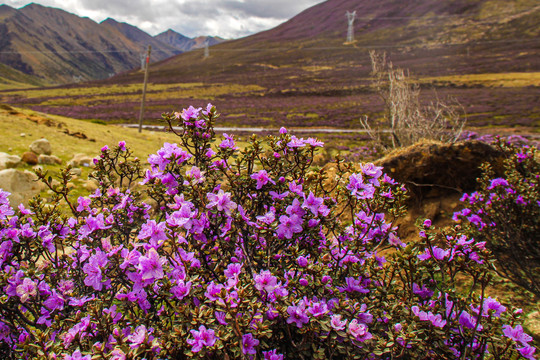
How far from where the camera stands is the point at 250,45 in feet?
445

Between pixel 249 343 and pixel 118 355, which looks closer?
pixel 118 355

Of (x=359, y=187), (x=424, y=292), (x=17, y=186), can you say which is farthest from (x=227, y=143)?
(x=17, y=186)

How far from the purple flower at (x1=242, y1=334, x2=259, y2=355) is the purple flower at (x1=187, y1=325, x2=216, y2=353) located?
0.14m

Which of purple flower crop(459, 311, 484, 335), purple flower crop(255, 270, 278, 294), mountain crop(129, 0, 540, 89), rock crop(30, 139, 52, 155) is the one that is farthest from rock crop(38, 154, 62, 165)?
mountain crop(129, 0, 540, 89)

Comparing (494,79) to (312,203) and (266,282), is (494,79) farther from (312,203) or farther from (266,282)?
(266,282)

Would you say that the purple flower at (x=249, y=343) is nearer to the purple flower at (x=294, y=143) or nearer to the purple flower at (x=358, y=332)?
the purple flower at (x=358, y=332)

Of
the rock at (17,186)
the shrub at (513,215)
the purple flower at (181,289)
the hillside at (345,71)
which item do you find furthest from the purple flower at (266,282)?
the hillside at (345,71)

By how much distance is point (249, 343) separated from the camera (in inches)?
55.2

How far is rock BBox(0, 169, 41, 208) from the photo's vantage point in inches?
242

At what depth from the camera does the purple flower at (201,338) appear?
52.4 inches

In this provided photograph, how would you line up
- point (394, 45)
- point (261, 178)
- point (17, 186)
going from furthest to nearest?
point (394, 45)
point (17, 186)
point (261, 178)

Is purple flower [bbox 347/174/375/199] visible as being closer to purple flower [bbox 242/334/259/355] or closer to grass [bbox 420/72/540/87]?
purple flower [bbox 242/334/259/355]

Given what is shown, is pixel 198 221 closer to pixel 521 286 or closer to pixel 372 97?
pixel 521 286

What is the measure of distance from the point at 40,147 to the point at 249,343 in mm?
10835
